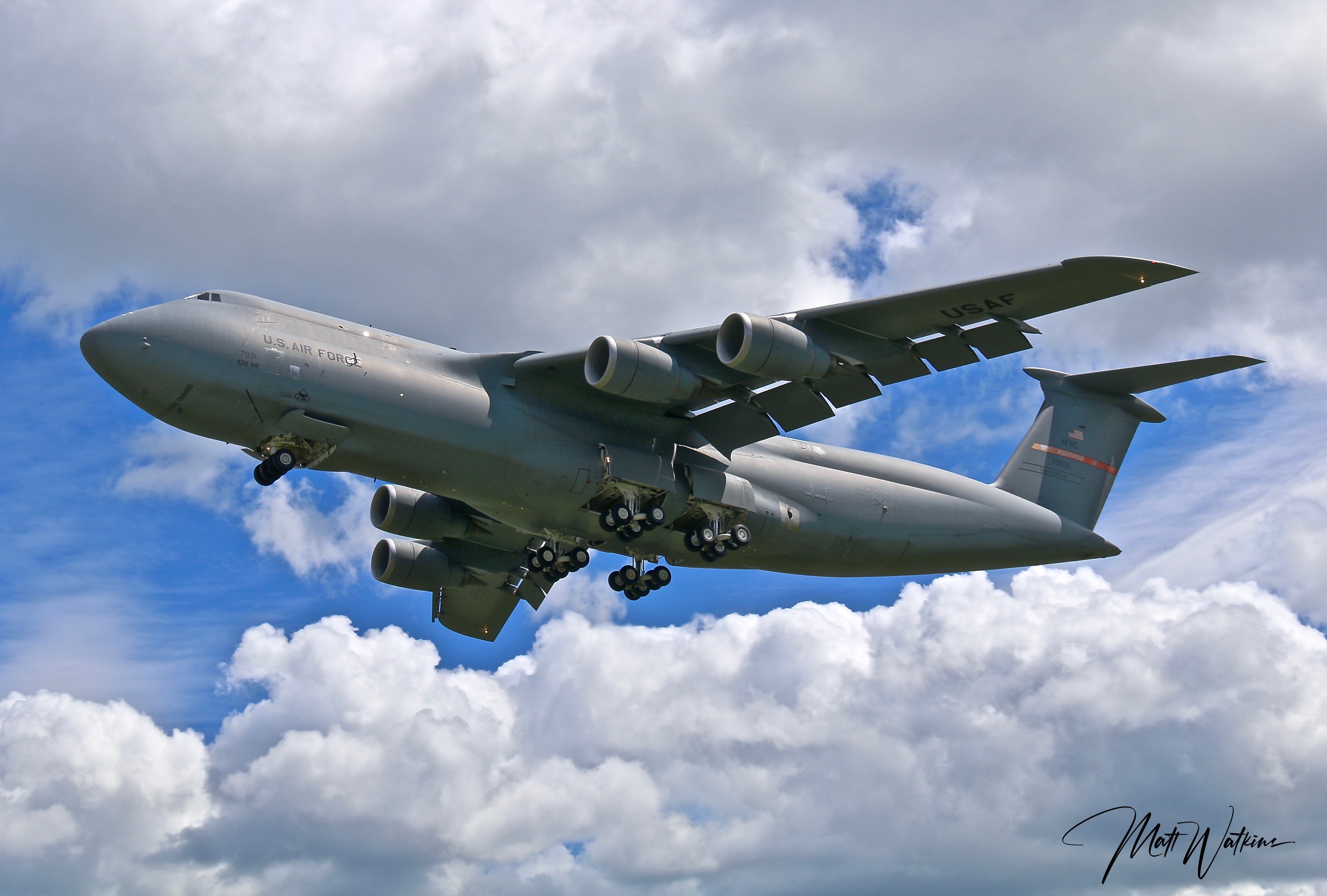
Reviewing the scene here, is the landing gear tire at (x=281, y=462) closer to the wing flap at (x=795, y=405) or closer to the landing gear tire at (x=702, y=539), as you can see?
the landing gear tire at (x=702, y=539)

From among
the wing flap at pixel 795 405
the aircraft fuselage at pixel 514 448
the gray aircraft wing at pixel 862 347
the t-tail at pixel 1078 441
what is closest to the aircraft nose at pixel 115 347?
the aircraft fuselage at pixel 514 448

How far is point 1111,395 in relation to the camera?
78.3ft

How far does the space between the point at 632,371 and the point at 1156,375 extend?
977 centimetres

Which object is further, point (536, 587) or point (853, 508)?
point (536, 587)

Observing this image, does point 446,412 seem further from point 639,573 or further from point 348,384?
point 639,573

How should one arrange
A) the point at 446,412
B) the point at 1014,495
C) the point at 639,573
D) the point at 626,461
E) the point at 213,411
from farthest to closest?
the point at 1014,495
the point at 639,573
the point at 626,461
the point at 446,412
the point at 213,411

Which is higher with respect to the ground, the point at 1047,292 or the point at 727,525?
the point at 1047,292

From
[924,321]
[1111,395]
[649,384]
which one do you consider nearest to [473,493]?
[649,384]

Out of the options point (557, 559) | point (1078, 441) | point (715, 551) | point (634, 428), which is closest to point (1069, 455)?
point (1078, 441)

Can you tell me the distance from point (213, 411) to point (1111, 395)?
15.2 m

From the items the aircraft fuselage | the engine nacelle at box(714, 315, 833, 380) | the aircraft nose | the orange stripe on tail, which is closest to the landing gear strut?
the aircraft fuselage

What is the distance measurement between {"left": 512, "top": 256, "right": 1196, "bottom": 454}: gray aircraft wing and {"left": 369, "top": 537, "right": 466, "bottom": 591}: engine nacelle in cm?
564

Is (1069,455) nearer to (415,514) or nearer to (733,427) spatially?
(733,427)

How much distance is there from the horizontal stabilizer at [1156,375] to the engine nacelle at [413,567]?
37.0ft
